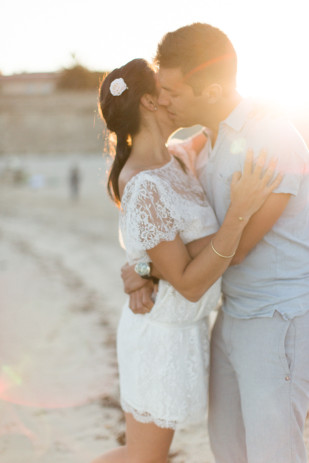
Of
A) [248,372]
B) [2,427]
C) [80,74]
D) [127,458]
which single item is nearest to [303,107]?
[248,372]

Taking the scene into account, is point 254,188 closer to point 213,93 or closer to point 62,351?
point 213,93

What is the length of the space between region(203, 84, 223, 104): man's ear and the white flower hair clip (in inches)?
13.7

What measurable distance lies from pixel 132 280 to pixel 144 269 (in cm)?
12

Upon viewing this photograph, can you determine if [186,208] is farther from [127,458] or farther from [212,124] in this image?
[127,458]

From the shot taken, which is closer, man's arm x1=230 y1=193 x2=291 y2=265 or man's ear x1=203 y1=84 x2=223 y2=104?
man's arm x1=230 y1=193 x2=291 y2=265

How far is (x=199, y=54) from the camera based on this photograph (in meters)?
2.02

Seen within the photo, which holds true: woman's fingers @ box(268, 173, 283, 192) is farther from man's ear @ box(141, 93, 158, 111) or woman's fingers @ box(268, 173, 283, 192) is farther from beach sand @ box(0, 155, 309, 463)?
beach sand @ box(0, 155, 309, 463)

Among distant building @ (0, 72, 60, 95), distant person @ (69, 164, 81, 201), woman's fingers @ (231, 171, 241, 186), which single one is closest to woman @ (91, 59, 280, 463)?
woman's fingers @ (231, 171, 241, 186)

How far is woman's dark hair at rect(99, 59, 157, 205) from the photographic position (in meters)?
2.04

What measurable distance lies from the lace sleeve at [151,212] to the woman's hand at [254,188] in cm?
26

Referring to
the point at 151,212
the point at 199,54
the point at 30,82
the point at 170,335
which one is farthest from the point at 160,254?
the point at 30,82

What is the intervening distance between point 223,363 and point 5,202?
19024 millimetres

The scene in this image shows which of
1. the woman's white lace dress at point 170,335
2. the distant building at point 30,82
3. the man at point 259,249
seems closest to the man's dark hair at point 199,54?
the man at point 259,249

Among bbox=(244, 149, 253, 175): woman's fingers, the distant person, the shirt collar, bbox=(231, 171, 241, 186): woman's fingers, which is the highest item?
the shirt collar
